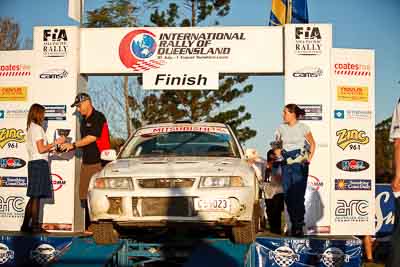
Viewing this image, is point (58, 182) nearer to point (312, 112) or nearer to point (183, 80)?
point (183, 80)

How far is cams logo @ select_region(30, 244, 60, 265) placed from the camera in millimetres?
8289

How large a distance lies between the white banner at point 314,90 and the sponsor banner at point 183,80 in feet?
4.11

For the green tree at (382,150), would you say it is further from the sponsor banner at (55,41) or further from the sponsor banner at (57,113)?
the sponsor banner at (55,41)

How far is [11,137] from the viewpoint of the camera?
11336 mm

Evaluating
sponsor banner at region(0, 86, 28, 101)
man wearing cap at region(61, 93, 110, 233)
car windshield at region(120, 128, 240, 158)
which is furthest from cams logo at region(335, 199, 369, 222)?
sponsor banner at region(0, 86, 28, 101)

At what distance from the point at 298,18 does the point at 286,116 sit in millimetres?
6563

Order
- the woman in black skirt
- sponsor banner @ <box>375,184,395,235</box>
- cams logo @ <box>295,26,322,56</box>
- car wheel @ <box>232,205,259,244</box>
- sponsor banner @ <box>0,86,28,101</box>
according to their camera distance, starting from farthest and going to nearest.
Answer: sponsor banner @ <box>375,184,395,235</box>, sponsor banner @ <box>0,86,28,101</box>, cams logo @ <box>295,26,322,56</box>, the woman in black skirt, car wheel @ <box>232,205,259,244</box>

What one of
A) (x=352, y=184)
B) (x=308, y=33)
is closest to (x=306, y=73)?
(x=308, y=33)

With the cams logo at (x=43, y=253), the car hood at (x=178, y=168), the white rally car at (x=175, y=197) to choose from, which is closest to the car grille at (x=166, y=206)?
the white rally car at (x=175, y=197)

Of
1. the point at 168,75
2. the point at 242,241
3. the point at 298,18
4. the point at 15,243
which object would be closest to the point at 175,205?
the point at 242,241

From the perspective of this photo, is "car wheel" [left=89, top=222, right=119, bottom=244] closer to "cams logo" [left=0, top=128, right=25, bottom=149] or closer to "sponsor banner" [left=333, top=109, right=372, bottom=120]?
"cams logo" [left=0, top=128, right=25, bottom=149]

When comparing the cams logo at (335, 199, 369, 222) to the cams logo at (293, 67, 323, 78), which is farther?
the cams logo at (335, 199, 369, 222)

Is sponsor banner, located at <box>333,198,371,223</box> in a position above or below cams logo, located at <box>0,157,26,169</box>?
below

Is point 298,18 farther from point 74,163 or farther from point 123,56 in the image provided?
point 74,163
